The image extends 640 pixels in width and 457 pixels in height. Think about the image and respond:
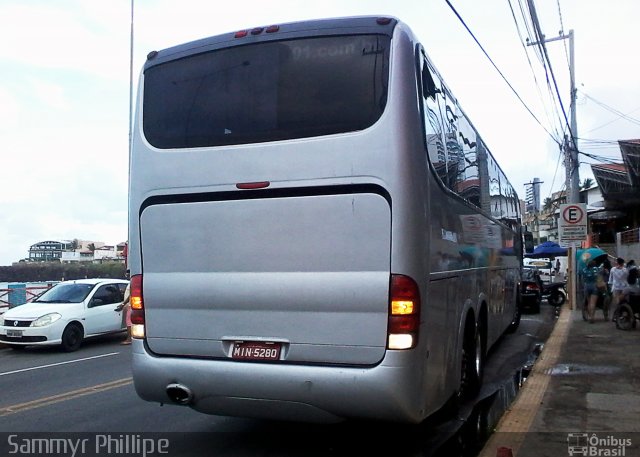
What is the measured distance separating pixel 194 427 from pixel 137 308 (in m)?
1.75

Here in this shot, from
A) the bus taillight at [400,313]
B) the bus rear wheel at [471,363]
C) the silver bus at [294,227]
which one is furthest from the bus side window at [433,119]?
the bus rear wheel at [471,363]

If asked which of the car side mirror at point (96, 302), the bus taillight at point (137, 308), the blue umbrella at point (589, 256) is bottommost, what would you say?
the car side mirror at point (96, 302)

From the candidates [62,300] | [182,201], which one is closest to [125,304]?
[62,300]

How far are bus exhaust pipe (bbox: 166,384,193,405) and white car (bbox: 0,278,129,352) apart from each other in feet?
27.9

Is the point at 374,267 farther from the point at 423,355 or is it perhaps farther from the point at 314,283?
the point at 423,355

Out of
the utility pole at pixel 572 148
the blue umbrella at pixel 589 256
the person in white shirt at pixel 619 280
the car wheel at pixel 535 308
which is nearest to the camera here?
the person in white shirt at pixel 619 280

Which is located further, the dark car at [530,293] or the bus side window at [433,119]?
A: the dark car at [530,293]

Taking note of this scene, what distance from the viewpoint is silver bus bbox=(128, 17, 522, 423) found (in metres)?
→ 4.66

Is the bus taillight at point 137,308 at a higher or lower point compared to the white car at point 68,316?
higher

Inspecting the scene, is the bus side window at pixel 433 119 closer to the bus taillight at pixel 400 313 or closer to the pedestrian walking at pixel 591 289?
the bus taillight at pixel 400 313

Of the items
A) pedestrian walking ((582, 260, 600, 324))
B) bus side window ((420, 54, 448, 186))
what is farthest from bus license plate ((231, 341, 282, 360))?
pedestrian walking ((582, 260, 600, 324))

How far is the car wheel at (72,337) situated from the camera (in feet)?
42.4

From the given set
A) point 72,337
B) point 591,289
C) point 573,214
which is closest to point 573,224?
point 573,214

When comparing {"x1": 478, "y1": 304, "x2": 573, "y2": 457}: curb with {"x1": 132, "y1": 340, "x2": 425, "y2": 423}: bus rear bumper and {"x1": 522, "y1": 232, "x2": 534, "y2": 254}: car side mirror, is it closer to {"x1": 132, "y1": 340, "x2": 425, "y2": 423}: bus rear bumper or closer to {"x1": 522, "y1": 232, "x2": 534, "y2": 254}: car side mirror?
{"x1": 132, "y1": 340, "x2": 425, "y2": 423}: bus rear bumper
